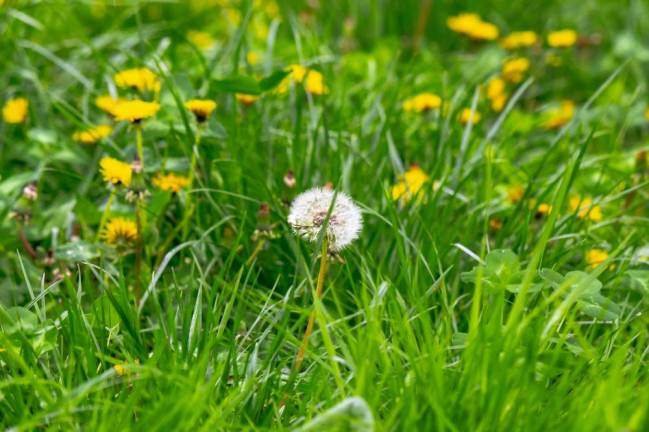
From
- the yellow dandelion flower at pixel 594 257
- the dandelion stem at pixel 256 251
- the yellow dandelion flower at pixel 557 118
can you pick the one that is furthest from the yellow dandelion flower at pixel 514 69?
the dandelion stem at pixel 256 251

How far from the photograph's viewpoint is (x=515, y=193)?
2.37 metres

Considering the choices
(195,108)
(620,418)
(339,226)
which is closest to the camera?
(620,418)

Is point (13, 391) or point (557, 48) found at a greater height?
point (557, 48)

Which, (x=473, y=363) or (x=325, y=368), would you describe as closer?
(x=473, y=363)

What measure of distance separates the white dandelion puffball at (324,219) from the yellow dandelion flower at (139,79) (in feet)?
2.53

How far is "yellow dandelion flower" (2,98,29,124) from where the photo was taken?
2.53 meters

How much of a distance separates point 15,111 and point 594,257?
4.84ft

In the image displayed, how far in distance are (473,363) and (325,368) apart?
9.6 inches

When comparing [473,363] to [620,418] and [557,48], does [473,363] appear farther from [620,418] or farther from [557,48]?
[557,48]

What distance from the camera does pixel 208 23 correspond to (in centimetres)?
400

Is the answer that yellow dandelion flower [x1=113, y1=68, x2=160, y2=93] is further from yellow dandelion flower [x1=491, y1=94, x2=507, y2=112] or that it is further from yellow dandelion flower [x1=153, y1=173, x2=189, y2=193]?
yellow dandelion flower [x1=491, y1=94, x2=507, y2=112]

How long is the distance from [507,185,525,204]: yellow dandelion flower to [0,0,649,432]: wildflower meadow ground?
0.9 inches

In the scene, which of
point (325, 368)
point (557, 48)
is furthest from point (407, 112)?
point (325, 368)

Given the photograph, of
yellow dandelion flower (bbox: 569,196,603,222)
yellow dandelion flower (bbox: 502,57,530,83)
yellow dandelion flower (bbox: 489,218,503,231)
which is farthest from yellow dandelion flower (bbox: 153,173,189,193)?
yellow dandelion flower (bbox: 502,57,530,83)
